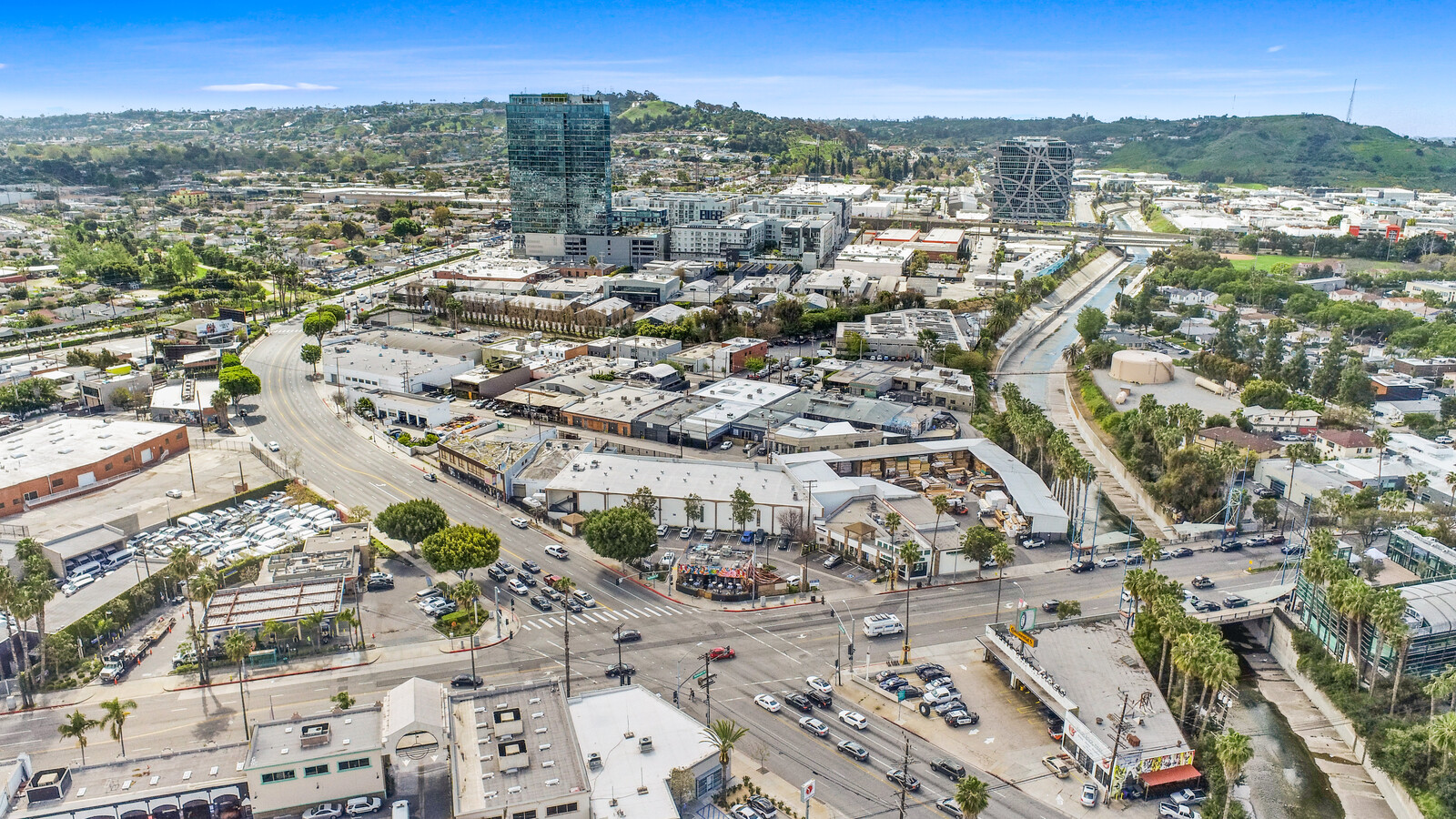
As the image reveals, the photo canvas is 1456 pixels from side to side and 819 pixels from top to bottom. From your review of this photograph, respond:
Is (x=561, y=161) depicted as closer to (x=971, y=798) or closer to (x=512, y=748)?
(x=512, y=748)

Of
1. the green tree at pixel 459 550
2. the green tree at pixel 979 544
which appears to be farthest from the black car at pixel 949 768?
the green tree at pixel 459 550

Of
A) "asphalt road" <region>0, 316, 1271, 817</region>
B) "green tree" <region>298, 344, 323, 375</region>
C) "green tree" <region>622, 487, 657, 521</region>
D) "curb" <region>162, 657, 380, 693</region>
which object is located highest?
"green tree" <region>298, 344, 323, 375</region>

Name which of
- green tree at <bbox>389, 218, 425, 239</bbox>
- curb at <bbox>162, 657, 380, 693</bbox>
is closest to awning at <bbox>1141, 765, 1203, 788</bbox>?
curb at <bbox>162, 657, 380, 693</bbox>

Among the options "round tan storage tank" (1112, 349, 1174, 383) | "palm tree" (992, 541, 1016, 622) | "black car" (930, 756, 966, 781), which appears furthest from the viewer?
"round tan storage tank" (1112, 349, 1174, 383)

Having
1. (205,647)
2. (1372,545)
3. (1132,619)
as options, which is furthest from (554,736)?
(1372,545)

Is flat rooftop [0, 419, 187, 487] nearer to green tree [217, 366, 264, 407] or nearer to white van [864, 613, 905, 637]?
green tree [217, 366, 264, 407]

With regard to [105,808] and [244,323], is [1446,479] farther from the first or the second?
[244,323]

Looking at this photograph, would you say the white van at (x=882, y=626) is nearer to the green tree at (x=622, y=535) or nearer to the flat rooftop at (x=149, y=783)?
the green tree at (x=622, y=535)
